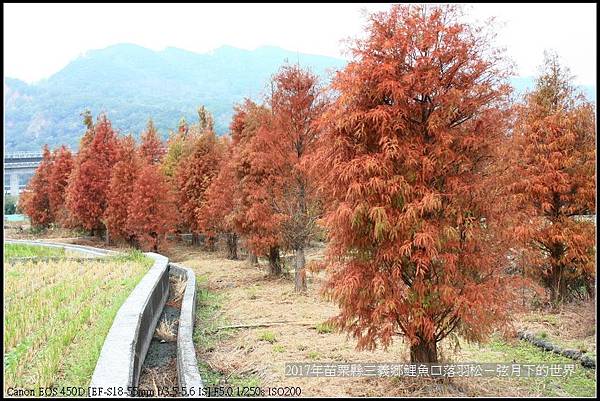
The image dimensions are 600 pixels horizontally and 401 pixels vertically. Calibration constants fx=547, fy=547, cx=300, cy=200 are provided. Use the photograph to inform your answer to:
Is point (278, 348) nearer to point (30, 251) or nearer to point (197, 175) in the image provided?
point (30, 251)

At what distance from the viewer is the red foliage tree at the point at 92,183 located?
29.1 metres

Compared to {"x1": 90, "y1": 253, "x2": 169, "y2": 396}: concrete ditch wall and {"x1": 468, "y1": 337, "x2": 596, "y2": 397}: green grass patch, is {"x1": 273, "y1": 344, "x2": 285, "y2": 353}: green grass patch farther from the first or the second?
{"x1": 468, "y1": 337, "x2": 596, "y2": 397}: green grass patch

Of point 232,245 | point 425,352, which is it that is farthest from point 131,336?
point 232,245

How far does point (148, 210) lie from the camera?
85.3ft

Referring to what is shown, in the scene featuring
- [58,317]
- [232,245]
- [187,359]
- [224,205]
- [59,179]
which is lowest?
[187,359]

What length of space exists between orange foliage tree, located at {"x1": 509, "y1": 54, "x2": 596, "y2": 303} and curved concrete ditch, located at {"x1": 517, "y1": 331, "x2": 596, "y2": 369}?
2.07m

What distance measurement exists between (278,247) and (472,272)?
11.4 metres

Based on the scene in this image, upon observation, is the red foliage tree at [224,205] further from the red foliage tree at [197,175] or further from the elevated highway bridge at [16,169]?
the elevated highway bridge at [16,169]

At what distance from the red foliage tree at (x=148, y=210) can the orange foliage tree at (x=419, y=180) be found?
20.3 m

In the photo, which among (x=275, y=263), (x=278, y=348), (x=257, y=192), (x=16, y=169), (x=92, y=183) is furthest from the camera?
(x=16, y=169)

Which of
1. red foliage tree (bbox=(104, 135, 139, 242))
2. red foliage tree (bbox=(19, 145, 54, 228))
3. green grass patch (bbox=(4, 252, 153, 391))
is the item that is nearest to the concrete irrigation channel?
green grass patch (bbox=(4, 252, 153, 391))

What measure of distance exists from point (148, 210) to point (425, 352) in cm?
2096

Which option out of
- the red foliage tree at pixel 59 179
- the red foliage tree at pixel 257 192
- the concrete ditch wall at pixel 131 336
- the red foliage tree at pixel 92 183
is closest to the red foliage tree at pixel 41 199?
the red foliage tree at pixel 59 179

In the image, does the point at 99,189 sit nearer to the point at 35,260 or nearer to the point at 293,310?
the point at 35,260
